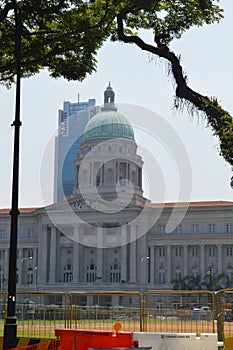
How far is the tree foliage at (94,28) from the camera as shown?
16.5 meters

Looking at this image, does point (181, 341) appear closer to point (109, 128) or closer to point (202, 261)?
point (202, 261)

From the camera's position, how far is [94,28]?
663 inches

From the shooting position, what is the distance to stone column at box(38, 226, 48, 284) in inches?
4487

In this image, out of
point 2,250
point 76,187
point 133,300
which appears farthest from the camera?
point 76,187

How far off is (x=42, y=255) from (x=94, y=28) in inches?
3991

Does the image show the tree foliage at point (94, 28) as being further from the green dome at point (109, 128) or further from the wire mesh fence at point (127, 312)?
the green dome at point (109, 128)

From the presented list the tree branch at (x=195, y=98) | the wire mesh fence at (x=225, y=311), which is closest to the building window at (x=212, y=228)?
the wire mesh fence at (x=225, y=311)

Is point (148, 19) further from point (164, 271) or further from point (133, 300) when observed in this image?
point (164, 271)

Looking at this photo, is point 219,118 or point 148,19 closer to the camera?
point 219,118

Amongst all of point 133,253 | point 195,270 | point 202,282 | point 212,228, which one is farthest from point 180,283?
point 212,228

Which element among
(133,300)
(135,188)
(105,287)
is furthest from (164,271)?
(133,300)

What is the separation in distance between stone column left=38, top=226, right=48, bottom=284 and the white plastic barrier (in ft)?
337

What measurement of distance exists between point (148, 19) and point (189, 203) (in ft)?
320

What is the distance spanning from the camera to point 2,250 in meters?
115
